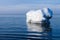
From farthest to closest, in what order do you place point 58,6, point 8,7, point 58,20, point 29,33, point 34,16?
1. point 8,7
2. point 58,6
3. point 58,20
4. point 34,16
5. point 29,33

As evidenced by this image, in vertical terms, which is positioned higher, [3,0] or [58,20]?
[3,0]

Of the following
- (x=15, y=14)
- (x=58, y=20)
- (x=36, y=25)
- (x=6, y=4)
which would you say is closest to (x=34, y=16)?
(x=36, y=25)

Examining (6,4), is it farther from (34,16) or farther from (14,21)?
(34,16)

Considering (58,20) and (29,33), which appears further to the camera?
(58,20)

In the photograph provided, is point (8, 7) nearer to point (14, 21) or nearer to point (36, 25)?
point (14, 21)

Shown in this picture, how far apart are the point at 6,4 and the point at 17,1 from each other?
7 centimetres

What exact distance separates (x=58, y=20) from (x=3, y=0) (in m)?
0.37

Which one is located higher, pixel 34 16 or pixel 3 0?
pixel 3 0

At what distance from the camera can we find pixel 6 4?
1.22 meters

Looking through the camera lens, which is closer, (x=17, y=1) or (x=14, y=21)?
(x=14, y=21)

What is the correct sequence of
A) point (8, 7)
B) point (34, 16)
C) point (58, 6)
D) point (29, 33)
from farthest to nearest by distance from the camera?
point (8, 7), point (58, 6), point (34, 16), point (29, 33)

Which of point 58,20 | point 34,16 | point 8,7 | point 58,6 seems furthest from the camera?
point 8,7

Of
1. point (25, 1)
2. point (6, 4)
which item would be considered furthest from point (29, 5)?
point (6, 4)

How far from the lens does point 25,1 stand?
3.87 ft
